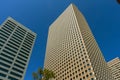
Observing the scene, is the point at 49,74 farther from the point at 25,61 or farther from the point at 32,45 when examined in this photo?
the point at 32,45

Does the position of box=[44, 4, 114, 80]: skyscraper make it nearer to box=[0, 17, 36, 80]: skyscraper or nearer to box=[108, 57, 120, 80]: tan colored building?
box=[0, 17, 36, 80]: skyscraper

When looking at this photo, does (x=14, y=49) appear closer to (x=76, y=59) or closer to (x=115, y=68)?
(x=76, y=59)

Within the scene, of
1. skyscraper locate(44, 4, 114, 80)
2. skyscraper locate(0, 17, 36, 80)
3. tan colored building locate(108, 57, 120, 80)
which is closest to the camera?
skyscraper locate(44, 4, 114, 80)

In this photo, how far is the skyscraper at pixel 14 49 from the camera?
244 feet

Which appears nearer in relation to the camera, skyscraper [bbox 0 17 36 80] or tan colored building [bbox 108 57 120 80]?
skyscraper [bbox 0 17 36 80]

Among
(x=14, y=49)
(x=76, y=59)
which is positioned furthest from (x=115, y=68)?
(x=14, y=49)

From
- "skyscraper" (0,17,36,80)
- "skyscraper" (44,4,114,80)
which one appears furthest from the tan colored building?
"skyscraper" (0,17,36,80)

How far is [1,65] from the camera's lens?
7188 centimetres

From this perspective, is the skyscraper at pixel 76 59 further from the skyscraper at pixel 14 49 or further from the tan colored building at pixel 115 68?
the tan colored building at pixel 115 68

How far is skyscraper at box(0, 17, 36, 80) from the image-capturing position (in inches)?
2926

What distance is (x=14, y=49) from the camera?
287ft

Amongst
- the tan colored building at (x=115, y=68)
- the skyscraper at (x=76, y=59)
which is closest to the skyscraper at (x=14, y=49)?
the skyscraper at (x=76, y=59)

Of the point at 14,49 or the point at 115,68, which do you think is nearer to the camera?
the point at 14,49

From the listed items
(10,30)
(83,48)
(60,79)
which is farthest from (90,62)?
(10,30)
